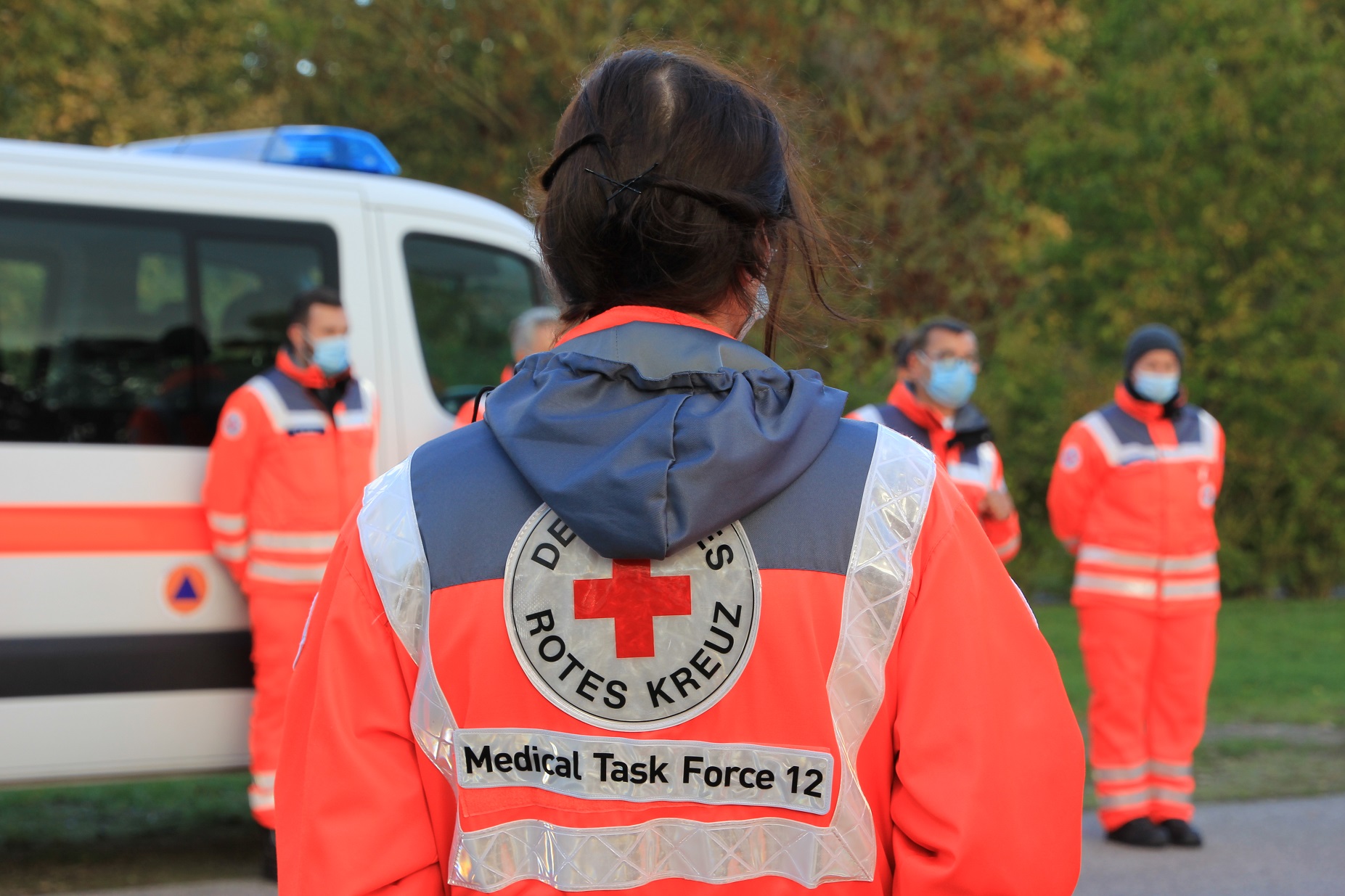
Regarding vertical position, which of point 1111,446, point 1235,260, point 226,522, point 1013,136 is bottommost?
point 226,522

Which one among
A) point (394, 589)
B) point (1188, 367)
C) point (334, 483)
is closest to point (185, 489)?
point (334, 483)

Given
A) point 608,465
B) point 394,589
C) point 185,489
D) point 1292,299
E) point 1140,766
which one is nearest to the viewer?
point 608,465

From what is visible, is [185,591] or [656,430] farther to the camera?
[185,591]

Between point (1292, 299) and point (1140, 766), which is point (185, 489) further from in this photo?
point (1292, 299)

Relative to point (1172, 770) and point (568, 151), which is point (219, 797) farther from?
point (568, 151)

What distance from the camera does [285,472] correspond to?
5.03m

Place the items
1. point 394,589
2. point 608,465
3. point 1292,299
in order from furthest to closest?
point 1292,299
point 394,589
point 608,465

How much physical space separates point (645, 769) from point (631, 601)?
181 millimetres

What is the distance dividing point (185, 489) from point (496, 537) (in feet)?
12.6

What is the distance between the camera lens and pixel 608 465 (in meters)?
1.35

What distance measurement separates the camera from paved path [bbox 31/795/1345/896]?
490 centimetres

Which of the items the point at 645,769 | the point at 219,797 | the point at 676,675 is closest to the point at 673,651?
the point at 676,675

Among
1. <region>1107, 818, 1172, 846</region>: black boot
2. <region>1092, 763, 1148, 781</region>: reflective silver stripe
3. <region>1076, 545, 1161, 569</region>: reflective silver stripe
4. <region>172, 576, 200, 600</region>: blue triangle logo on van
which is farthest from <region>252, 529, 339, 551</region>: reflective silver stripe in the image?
<region>1107, 818, 1172, 846</region>: black boot

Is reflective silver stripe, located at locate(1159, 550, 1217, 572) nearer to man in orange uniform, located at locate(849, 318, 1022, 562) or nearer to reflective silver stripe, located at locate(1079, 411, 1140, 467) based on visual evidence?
reflective silver stripe, located at locate(1079, 411, 1140, 467)
